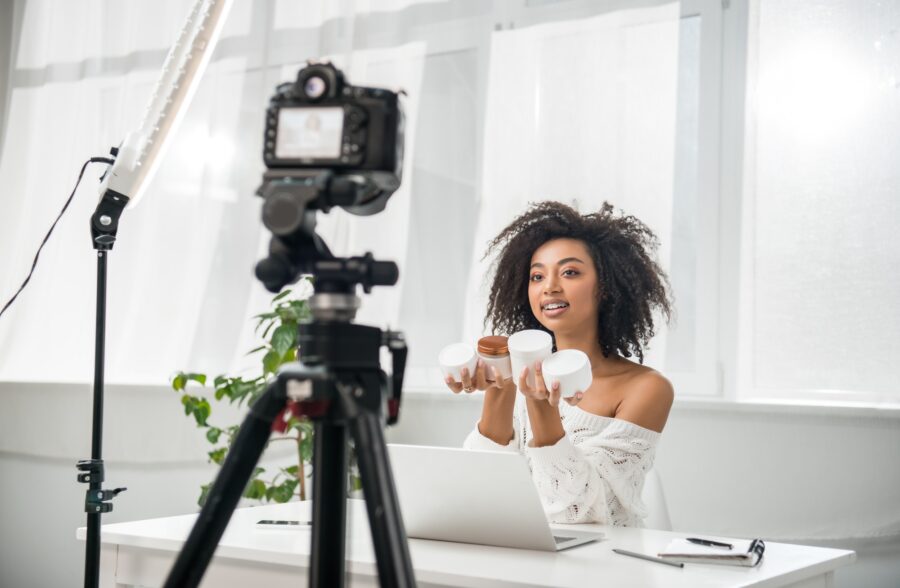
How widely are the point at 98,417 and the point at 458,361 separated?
0.66 m

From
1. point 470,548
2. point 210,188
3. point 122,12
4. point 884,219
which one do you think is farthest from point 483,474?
point 122,12

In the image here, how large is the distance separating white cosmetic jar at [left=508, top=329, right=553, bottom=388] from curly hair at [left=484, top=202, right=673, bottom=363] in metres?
0.48

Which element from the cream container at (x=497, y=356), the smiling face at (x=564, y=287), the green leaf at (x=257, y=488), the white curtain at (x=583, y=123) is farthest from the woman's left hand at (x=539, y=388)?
the green leaf at (x=257, y=488)

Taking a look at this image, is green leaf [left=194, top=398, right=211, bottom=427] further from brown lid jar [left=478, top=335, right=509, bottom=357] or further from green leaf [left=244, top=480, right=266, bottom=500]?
brown lid jar [left=478, top=335, right=509, bottom=357]

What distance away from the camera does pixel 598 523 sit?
1660 mm

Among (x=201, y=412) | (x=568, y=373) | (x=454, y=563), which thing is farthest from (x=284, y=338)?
(x=454, y=563)

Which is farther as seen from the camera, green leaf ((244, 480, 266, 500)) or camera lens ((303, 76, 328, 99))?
green leaf ((244, 480, 266, 500))

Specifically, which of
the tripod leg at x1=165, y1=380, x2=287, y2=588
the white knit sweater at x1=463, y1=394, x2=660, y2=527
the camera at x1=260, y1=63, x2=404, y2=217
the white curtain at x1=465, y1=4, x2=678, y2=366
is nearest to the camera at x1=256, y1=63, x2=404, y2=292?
the camera at x1=260, y1=63, x2=404, y2=217

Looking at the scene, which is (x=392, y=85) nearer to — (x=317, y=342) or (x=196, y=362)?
(x=196, y=362)

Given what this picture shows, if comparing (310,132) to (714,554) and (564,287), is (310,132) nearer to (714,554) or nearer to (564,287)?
(714,554)

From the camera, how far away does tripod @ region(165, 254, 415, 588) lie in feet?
2.74

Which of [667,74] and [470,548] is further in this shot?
[667,74]

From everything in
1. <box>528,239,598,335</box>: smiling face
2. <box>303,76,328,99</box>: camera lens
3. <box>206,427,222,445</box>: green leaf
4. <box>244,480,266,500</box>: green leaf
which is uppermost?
<box>303,76,328,99</box>: camera lens

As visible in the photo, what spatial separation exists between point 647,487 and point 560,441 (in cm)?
44
